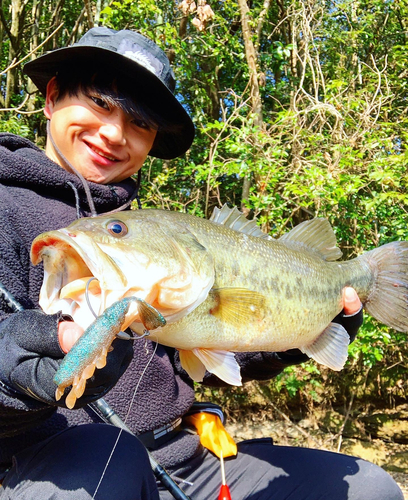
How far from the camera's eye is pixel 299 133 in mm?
5266

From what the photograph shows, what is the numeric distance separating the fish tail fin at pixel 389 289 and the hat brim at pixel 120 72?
1.15m

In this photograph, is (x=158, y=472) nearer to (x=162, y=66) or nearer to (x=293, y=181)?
(x=162, y=66)

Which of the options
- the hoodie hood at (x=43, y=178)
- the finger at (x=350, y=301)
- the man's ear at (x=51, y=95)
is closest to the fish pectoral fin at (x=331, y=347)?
the finger at (x=350, y=301)

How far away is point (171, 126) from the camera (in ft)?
7.93

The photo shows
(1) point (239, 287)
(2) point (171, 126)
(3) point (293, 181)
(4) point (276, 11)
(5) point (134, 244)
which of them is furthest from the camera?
(4) point (276, 11)

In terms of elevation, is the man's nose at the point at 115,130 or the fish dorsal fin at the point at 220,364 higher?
the man's nose at the point at 115,130

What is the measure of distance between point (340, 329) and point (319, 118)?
3.98 metres

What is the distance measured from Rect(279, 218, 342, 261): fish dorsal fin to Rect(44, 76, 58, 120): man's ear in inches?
46.6

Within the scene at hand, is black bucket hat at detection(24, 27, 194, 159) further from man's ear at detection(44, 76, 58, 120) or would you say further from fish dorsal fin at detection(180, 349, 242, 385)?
fish dorsal fin at detection(180, 349, 242, 385)

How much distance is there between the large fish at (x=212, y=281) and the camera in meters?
1.18

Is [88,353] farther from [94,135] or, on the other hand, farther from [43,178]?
[94,135]

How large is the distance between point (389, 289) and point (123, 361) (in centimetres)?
141

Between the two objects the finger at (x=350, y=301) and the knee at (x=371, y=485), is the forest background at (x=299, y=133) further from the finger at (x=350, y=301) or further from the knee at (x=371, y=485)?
the finger at (x=350, y=301)

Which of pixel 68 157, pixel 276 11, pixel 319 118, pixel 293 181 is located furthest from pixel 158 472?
pixel 276 11
